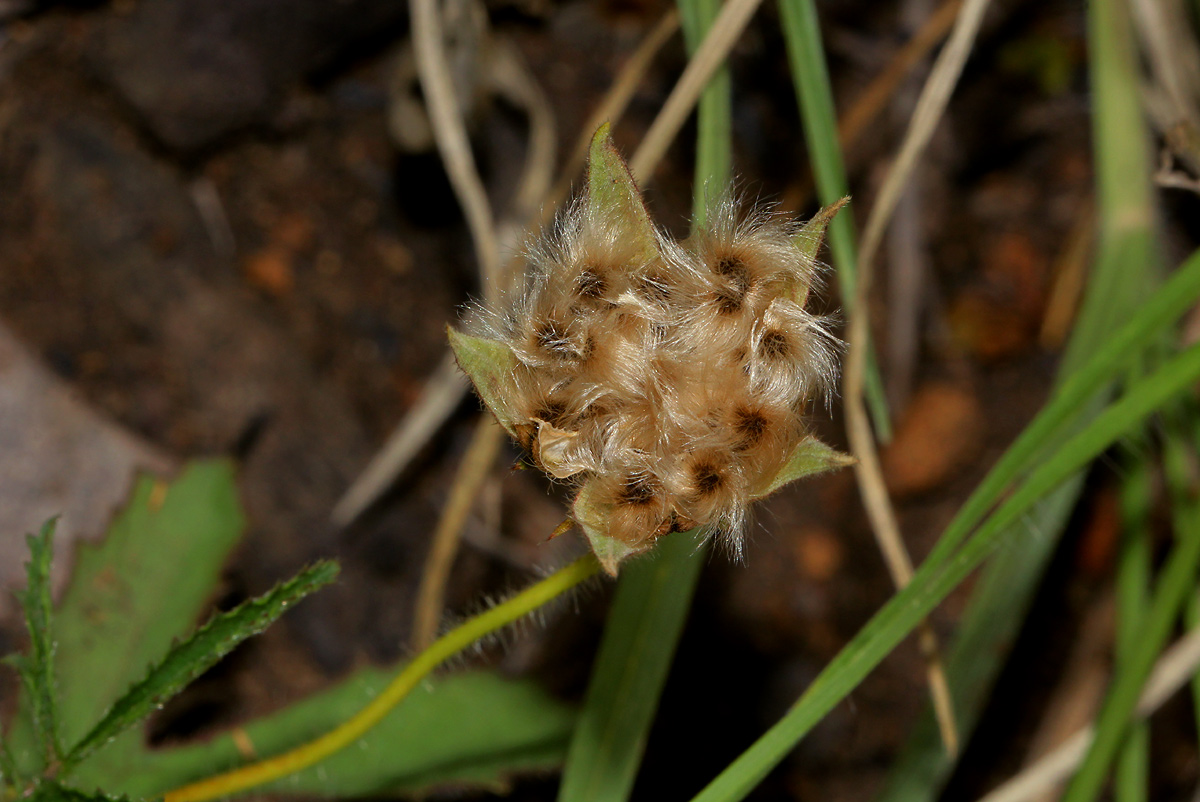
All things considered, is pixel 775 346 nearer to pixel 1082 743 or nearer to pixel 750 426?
pixel 750 426

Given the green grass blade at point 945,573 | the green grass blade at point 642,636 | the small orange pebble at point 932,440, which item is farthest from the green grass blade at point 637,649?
the small orange pebble at point 932,440

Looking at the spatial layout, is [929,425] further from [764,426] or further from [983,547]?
[764,426]

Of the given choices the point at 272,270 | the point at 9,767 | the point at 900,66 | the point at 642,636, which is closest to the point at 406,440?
the point at 272,270

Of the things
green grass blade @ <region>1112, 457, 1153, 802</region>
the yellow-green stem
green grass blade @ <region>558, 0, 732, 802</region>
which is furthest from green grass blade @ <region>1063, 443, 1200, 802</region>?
the yellow-green stem

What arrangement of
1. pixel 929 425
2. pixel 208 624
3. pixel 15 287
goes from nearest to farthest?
pixel 208 624
pixel 15 287
pixel 929 425

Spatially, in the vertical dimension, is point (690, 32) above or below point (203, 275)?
above

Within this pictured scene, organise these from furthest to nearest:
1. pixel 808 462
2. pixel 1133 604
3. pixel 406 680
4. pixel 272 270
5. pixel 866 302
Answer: pixel 272 270
pixel 1133 604
pixel 866 302
pixel 406 680
pixel 808 462

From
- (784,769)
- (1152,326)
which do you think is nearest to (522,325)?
(1152,326)
